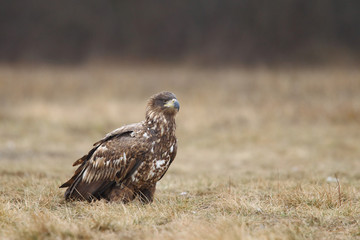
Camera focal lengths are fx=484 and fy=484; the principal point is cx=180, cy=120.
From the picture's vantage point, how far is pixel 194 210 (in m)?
5.68

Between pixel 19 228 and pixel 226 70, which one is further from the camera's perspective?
pixel 226 70

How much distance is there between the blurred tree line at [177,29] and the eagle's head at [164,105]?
21561mm

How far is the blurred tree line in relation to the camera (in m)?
28.0

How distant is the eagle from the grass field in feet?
0.81

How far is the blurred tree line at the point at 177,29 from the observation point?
28000mm

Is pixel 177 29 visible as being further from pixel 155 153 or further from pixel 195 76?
pixel 155 153

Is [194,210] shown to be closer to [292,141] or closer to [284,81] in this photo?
[292,141]

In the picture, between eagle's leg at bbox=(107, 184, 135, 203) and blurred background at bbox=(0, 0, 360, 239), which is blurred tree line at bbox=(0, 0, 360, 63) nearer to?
blurred background at bbox=(0, 0, 360, 239)

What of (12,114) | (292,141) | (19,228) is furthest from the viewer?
(12,114)

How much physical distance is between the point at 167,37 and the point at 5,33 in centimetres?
979

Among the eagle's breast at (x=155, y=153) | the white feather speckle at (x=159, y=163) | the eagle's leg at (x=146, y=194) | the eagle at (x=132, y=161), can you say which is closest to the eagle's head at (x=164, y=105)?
the eagle at (x=132, y=161)

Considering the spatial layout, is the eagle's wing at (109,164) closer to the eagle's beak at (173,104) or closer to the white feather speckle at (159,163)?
the white feather speckle at (159,163)

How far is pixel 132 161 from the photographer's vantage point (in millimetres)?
5906

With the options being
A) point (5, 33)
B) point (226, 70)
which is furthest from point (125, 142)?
point (5, 33)
